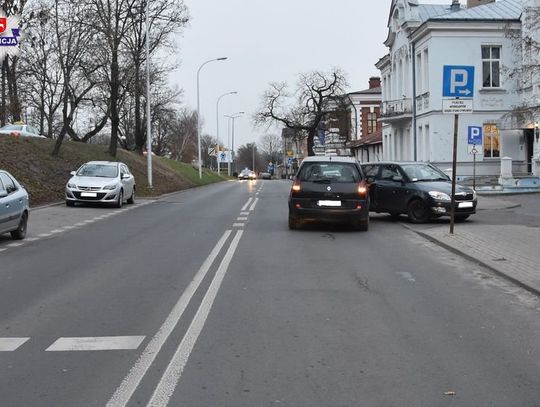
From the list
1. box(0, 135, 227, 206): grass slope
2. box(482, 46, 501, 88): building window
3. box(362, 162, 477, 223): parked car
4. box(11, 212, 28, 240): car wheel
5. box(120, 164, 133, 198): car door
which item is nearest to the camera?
box(11, 212, 28, 240): car wheel

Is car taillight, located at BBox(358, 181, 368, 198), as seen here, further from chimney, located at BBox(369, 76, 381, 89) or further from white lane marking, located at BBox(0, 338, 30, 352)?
chimney, located at BBox(369, 76, 381, 89)

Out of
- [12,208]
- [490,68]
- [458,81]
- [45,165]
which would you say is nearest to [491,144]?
[490,68]

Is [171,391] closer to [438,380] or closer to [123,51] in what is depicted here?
[438,380]

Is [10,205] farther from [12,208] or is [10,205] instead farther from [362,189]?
[362,189]

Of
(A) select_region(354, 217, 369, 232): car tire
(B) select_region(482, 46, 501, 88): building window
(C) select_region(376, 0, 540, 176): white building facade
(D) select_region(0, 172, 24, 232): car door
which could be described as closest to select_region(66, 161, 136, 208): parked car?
(D) select_region(0, 172, 24, 232): car door

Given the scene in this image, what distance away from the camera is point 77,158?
104 feet

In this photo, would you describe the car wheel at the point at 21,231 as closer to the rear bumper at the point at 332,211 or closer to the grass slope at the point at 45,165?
the rear bumper at the point at 332,211

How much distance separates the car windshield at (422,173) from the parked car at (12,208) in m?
9.94

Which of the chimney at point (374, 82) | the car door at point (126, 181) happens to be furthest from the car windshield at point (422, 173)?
the chimney at point (374, 82)

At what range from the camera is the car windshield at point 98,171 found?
76.7ft

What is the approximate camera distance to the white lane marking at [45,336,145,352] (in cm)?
562

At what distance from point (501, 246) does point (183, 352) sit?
8222 millimetres

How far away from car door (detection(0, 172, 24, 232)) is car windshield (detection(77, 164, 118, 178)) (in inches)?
384

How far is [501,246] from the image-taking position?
11.9 m
